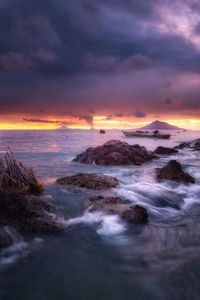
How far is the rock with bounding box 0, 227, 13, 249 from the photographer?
838 centimetres

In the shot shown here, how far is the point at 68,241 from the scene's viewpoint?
924 cm

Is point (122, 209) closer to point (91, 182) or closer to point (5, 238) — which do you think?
point (5, 238)

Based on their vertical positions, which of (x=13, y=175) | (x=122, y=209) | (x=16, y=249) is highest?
(x=13, y=175)

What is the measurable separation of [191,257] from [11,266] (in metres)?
4.89

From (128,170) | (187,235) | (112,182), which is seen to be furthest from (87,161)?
(187,235)

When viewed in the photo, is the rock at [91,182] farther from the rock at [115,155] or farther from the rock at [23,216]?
the rock at [115,155]

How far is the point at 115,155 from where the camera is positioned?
93.4 ft

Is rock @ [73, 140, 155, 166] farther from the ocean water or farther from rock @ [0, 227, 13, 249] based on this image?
rock @ [0, 227, 13, 249]

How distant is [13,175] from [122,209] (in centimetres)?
509

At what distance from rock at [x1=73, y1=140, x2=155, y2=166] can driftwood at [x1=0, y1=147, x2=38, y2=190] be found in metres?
14.1

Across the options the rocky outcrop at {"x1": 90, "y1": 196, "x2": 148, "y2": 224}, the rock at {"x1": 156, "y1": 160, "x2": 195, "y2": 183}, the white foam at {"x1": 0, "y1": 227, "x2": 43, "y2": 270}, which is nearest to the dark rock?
the rocky outcrop at {"x1": 90, "y1": 196, "x2": 148, "y2": 224}

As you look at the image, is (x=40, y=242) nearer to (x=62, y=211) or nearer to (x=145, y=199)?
(x=62, y=211)

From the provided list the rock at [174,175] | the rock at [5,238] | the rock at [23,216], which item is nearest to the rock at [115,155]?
the rock at [174,175]

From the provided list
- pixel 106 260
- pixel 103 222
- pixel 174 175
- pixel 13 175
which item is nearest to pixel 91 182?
pixel 13 175
